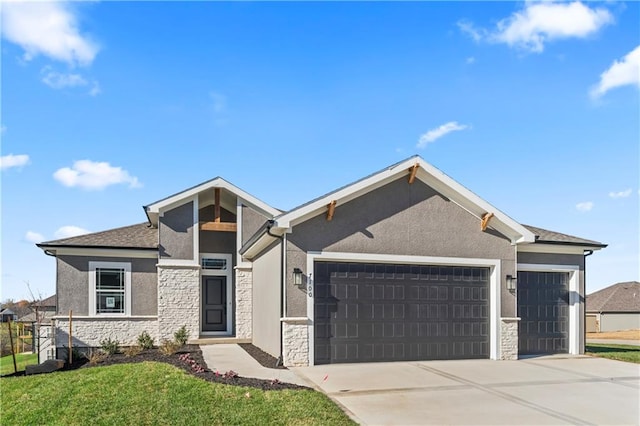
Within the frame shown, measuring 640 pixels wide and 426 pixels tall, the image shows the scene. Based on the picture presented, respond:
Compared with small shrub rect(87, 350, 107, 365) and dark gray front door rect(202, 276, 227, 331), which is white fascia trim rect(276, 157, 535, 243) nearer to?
small shrub rect(87, 350, 107, 365)

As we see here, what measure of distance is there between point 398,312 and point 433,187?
344 cm

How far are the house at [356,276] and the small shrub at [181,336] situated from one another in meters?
0.31

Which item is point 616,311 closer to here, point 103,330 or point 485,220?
point 485,220

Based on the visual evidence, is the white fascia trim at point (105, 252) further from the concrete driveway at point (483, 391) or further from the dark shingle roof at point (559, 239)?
the dark shingle roof at point (559, 239)

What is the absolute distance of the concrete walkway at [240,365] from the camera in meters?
10.2

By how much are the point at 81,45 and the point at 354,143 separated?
868 cm

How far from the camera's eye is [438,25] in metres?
13.6

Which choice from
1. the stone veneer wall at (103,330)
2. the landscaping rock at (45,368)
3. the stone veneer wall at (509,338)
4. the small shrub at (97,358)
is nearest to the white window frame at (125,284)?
the stone veneer wall at (103,330)

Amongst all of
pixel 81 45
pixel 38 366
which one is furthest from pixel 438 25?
pixel 38 366

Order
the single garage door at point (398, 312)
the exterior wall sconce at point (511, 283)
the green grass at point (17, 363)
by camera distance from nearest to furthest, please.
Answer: the single garage door at point (398, 312) < the exterior wall sconce at point (511, 283) < the green grass at point (17, 363)

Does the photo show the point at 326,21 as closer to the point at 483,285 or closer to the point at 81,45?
the point at 81,45

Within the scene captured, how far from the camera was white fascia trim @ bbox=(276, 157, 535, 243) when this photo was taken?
11648mm

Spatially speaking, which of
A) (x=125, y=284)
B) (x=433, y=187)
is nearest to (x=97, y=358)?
(x=125, y=284)

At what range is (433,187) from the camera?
43.2 ft
